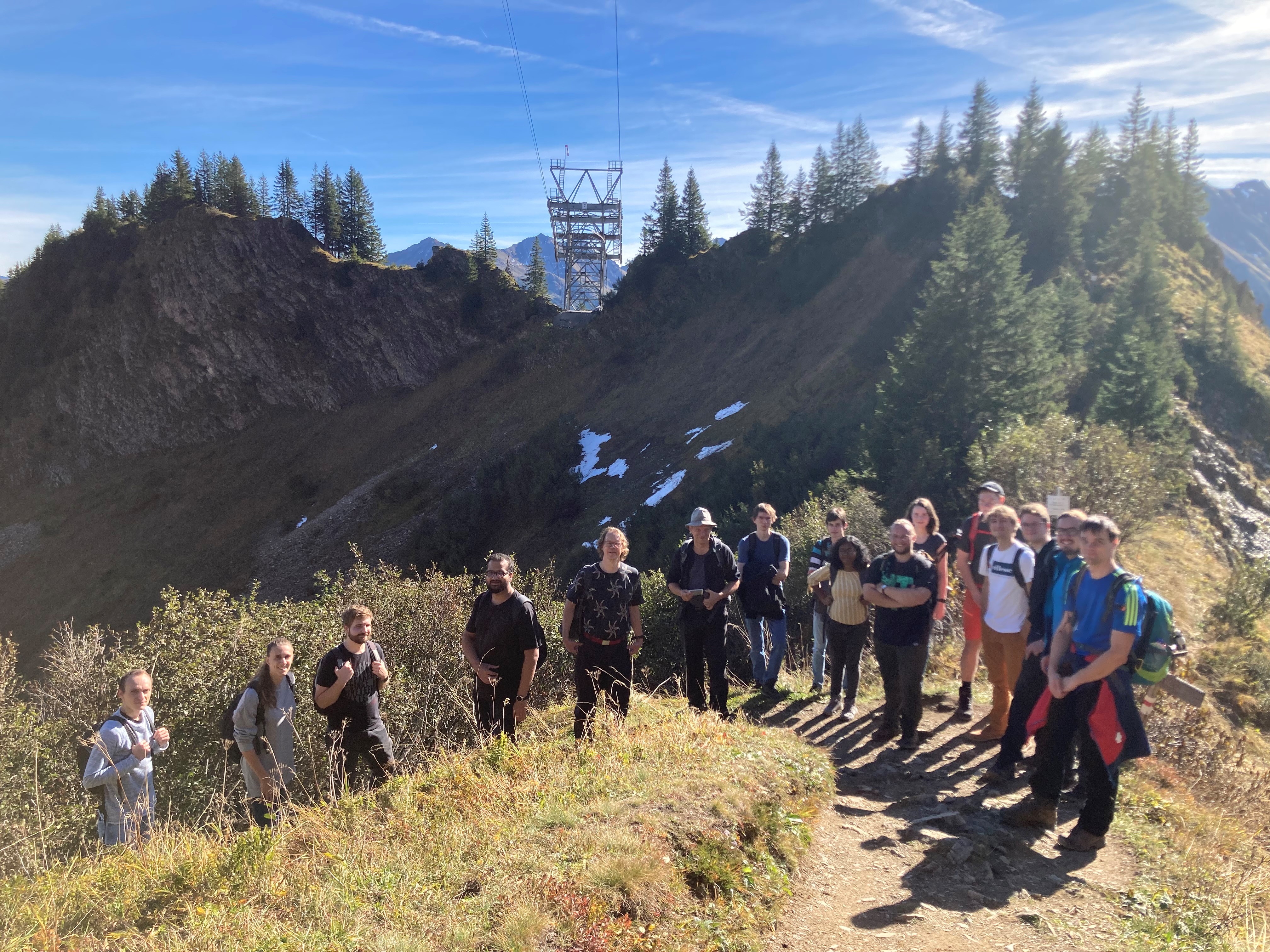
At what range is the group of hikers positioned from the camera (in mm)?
4438

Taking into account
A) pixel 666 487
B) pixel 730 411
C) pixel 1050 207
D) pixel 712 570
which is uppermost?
pixel 1050 207

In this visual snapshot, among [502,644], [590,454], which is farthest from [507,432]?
[502,644]

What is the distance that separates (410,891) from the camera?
3.54 meters

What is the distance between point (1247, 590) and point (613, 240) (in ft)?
144

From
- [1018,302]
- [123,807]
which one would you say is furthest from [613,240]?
[123,807]

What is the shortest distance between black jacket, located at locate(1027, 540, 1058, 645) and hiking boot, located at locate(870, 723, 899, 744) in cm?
153

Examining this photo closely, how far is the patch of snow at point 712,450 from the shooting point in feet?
102

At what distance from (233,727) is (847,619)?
214 inches

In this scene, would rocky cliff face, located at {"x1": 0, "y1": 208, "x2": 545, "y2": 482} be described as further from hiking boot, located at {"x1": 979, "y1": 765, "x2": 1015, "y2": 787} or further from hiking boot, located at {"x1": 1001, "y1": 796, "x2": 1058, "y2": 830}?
hiking boot, located at {"x1": 1001, "y1": 796, "x2": 1058, "y2": 830}

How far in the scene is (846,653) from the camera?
6871mm

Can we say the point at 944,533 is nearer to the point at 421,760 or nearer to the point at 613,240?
the point at 421,760

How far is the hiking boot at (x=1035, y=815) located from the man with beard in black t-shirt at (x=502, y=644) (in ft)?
11.9

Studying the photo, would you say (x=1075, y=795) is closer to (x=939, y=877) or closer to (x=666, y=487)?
(x=939, y=877)

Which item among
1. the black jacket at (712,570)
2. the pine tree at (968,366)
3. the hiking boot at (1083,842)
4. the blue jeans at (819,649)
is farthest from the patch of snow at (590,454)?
the hiking boot at (1083,842)
